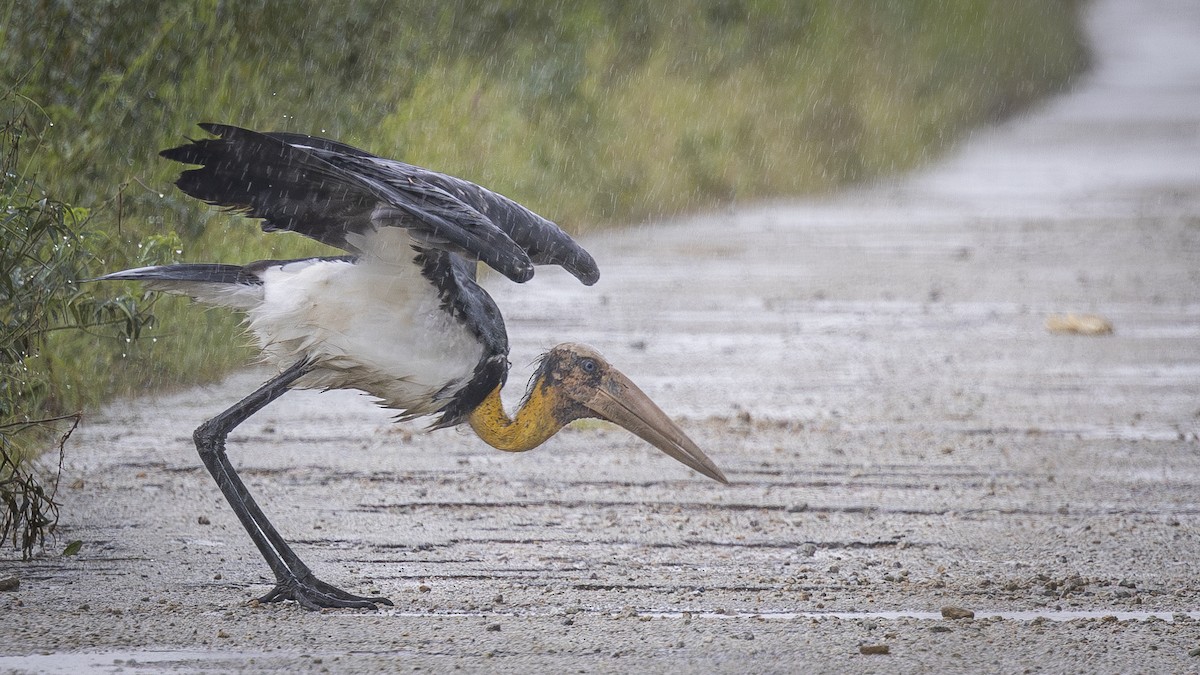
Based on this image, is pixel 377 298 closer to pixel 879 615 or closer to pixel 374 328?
pixel 374 328

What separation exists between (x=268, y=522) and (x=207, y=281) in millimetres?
812

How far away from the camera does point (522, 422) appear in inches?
234

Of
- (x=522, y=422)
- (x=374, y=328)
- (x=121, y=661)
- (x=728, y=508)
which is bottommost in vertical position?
(x=121, y=661)

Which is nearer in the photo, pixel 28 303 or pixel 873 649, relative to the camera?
pixel 873 649

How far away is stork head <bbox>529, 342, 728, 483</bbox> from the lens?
5.95 m

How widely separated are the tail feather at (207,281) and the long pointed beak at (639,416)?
1.19 meters

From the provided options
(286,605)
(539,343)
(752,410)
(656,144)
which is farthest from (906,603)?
(656,144)

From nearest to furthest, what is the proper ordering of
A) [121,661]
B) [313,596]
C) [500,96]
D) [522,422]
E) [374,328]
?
[121,661]
[313,596]
[374,328]
[522,422]
[500,96]

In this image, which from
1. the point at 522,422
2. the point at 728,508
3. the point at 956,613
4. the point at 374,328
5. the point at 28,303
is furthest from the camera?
the point at 728,508

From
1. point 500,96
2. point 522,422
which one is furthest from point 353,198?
point 500,96

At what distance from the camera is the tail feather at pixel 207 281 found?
18.3 ft

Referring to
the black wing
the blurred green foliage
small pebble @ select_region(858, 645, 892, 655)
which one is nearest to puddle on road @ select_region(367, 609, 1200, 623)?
small pebble @ select_region(858, 645, 892, 655)

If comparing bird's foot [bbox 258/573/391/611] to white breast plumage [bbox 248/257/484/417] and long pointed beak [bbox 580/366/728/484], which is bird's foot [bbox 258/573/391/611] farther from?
long pointed beak [bbox 580/366/728/484]

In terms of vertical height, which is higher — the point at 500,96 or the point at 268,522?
the point at 500,96
